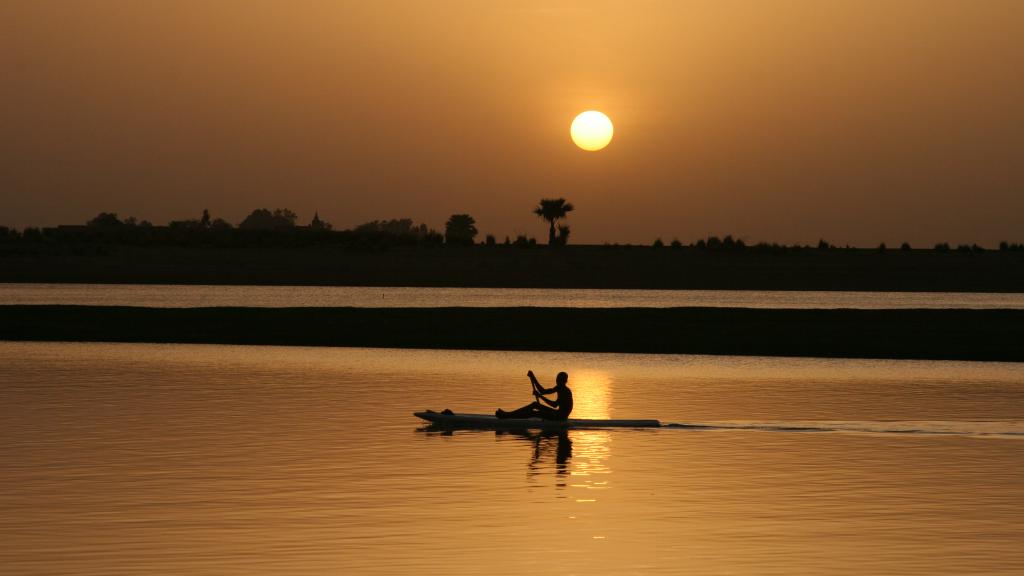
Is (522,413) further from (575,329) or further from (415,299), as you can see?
(415,299)

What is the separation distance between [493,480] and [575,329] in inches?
1800

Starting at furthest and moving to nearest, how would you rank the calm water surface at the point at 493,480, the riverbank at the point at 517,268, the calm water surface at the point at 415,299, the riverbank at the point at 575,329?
1. the riverbank at the point at 517,268
2. the calm water surface at the point at 415,299
3. the riverbank at the point at 575,329
4. the calm water surface at the point at 493,480

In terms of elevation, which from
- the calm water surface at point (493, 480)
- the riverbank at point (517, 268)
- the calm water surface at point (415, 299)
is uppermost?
the riverbank at point (517, 268)

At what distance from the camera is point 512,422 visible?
33094 millimetres

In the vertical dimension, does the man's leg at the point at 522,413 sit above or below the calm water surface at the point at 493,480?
above

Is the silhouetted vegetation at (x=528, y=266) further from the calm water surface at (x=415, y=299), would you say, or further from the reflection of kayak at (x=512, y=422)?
the reflection of kayak at (x=512, y=422)

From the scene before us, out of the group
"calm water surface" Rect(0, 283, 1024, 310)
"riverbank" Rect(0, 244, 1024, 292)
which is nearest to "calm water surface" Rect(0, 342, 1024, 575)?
"calm water surface" Rect(0, 283, 1024, 310)

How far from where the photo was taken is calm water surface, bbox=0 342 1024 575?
58.9ft

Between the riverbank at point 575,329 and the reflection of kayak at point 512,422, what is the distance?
30.2 metres

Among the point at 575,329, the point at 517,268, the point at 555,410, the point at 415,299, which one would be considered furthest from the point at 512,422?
the point at 517,268

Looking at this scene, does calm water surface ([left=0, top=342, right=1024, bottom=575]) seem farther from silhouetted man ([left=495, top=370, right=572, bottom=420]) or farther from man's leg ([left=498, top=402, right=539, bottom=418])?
silhouetted man ([left=495, top=370, right=572, bottom=420])

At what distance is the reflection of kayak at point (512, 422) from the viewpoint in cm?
3291

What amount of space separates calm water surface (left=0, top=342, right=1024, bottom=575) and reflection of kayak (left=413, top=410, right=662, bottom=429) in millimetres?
439

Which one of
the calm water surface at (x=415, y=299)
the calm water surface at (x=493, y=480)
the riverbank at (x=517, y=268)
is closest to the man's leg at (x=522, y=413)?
the calm water surface at (x=493, y=480)
